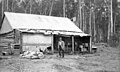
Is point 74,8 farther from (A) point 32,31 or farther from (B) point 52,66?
(B) point 52,66

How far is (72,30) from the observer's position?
2214 cm

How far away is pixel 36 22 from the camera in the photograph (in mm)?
20797

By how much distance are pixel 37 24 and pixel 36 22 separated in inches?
23.0

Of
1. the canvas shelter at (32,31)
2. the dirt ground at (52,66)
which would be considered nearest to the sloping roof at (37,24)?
the canvas shelter at (32,31)

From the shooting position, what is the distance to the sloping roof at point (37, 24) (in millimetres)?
18672

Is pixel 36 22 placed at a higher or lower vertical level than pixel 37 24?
higher

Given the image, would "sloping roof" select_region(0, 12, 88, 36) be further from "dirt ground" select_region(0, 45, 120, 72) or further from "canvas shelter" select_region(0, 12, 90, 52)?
"dirt ground" select_region(0, 45, 120, 72)

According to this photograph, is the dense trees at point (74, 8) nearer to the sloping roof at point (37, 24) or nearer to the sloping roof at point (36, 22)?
the sloping roof at point (36, 22)

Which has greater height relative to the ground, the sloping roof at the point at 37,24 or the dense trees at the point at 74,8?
the dense trees at the point at 74,8

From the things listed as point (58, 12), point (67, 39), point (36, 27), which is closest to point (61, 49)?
point (36, 27)

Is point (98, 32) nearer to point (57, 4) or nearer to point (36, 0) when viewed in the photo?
point (57, 4)

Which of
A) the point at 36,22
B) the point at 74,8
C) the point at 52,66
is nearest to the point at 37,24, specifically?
the point at 36,22

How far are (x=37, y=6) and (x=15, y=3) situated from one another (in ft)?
21.4

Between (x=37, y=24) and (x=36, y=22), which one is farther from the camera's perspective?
(x=36, y=22)
